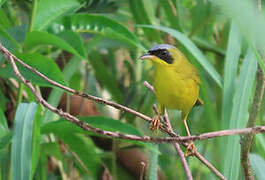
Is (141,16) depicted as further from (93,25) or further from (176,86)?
(176,86)

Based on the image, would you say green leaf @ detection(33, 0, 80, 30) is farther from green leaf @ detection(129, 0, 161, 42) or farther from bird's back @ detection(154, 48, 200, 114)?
green leaf @ detection(129, 0, 161, 42)

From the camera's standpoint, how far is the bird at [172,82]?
4.33 ft

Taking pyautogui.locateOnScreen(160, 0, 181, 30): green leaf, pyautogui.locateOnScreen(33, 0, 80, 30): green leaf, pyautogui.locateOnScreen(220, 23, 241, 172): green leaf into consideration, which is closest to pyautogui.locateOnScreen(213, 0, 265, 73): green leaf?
pyautogui.locateOnScreen(220, 23, 241, 172): green leaf

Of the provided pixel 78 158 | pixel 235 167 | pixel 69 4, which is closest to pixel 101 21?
pixel 69 4

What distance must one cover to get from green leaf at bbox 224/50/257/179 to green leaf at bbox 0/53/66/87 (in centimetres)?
56

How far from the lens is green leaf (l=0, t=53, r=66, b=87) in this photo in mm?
1259

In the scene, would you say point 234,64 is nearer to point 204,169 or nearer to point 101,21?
point 101,21

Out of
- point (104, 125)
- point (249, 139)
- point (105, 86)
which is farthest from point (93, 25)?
point (249, 139)

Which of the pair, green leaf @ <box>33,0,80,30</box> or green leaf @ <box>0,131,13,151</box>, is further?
green leaf @ <box>33,0,80,30</box>

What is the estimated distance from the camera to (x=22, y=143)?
1.26 metres

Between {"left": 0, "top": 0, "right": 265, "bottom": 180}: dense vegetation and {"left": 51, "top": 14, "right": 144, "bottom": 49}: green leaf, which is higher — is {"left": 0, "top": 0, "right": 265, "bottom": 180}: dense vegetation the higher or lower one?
the lower one

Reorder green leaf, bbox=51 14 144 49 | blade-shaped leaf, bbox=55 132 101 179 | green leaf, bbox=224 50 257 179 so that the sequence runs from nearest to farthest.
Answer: green leaf, bbox=224 50 257 179 → green leaf, bbox=51 14 144 49 → blade-shaped leaf, bbox=55 132 101 179

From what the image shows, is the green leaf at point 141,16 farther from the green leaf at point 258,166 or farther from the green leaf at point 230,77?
the green leaf at point 258,166

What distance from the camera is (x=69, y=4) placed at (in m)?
1.62
